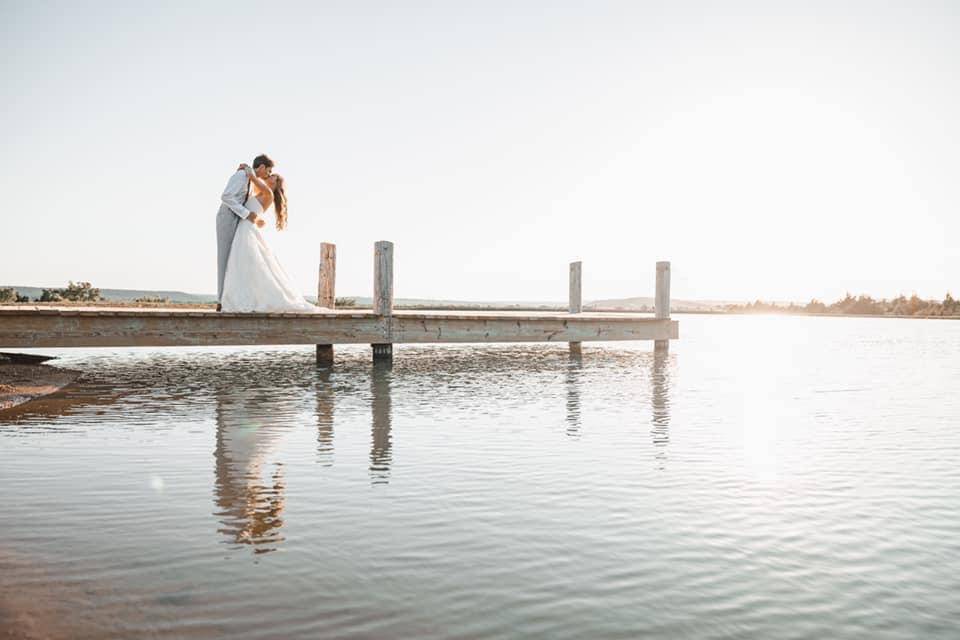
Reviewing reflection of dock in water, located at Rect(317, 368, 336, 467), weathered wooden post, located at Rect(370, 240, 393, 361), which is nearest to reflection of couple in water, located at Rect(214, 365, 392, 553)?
reflection of dock in water, located at Rect(317, 368, 336, 467)

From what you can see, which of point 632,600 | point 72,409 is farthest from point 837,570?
point 72,409

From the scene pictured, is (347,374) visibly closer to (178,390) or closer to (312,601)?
(178,390)

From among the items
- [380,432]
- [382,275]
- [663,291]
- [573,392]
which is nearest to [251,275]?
[382,275]

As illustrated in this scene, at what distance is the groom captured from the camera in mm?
13078

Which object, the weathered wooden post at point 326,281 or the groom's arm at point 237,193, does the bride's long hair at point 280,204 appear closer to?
the groom's arm at point 237,193

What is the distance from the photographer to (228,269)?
522 inches

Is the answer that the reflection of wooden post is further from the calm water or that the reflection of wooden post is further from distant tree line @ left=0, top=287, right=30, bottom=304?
distant tree line @ left=0, top=287, right=30, bottom=304

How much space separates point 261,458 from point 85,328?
23.1 ft

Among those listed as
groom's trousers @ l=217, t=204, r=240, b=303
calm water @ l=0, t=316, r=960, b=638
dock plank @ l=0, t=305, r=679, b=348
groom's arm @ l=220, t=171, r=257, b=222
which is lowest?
calm water @ l=0, t=316, r=960, b=638

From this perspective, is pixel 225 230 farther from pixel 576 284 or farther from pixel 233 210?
pixel 576 284

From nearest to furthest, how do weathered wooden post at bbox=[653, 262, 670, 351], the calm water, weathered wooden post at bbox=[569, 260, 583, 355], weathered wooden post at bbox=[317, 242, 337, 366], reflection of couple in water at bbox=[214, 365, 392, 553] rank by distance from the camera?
1. the calm water
2. reflection of couple in water at bbox=[214, 365, 392, 553]
3. weathered wooden post at bbox=[317, 242, 337, 366]
4. weathered wooden post at bbox=[653, 262, 670, 351]
5. weathered wooden post at bbox=[569, 260, 583, 355]

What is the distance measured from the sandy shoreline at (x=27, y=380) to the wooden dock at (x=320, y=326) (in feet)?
2.05

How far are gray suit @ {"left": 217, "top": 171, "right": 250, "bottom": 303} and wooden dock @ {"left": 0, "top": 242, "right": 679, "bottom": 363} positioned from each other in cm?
112

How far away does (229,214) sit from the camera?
13.3 meters
